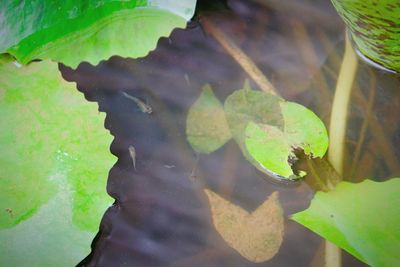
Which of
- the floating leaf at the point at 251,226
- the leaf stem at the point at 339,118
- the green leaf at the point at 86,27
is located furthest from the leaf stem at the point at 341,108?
the green leaf at the point at 86,27

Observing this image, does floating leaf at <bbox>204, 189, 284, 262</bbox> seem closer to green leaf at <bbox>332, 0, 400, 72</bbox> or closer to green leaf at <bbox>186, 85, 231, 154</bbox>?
green leaf at <bbox>186, 85, 231, 154</bbox>

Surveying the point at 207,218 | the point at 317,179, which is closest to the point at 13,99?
the point at 207,218

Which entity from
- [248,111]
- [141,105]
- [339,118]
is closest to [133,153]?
[141,105]

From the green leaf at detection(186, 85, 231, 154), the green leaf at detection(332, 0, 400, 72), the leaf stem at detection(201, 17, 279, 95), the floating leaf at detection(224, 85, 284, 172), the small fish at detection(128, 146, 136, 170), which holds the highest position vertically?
the green leaf at detection(332, 0, 400, 72)

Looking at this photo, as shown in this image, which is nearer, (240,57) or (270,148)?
(270,148)

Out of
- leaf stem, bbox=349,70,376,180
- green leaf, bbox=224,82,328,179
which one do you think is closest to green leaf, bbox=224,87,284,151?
green leaf, bbox=224,82,328,179

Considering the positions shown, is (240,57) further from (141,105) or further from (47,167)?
(47,167)
